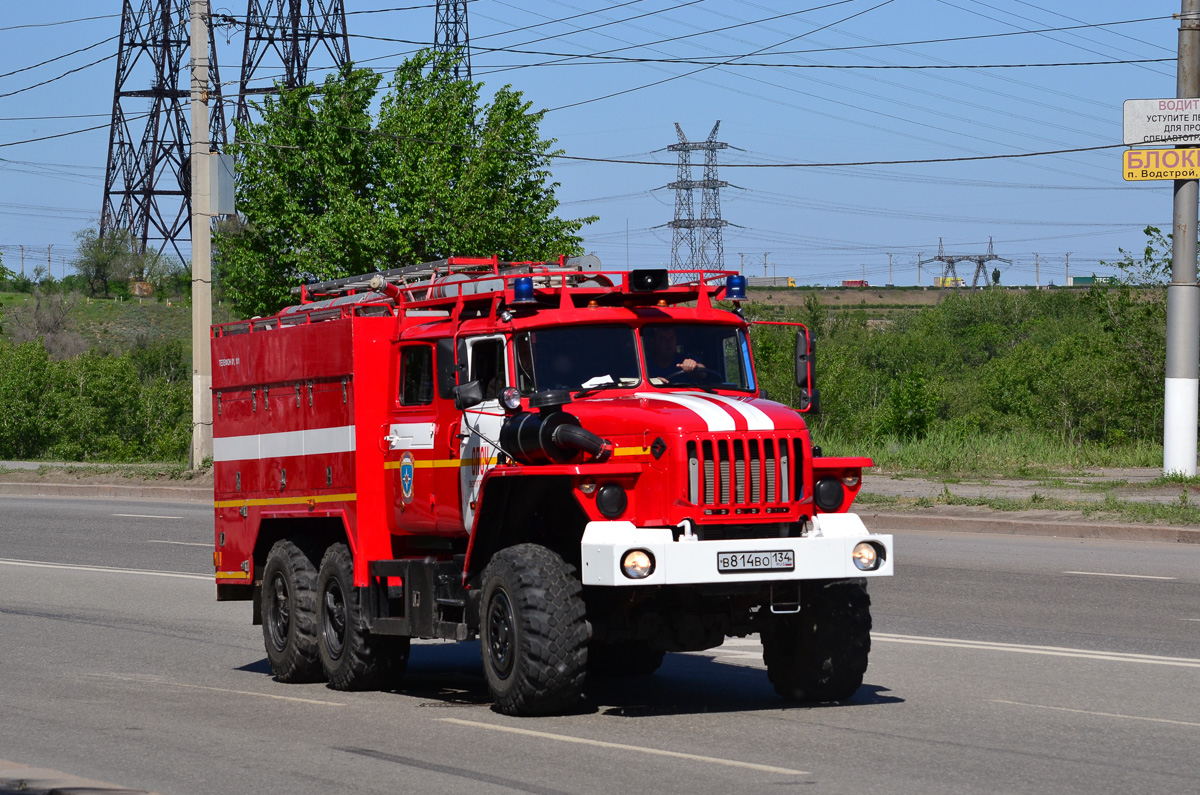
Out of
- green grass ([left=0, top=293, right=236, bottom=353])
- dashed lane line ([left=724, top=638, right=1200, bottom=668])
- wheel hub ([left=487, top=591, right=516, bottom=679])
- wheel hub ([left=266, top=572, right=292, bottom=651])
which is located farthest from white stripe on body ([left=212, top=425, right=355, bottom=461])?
green grass ([left=0, top=293, right=236, bottom=353])

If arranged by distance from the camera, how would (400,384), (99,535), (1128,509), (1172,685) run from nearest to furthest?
(1172,685)
(400,384)
(1128,509)
(99,535)

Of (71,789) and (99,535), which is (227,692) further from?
(99,535)

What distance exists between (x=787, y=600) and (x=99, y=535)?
1729 centimetres

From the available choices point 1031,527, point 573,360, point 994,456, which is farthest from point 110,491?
point 573,360

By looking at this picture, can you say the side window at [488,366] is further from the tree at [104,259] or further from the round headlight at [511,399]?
the tree at [104,259]

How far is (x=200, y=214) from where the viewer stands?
31297mm

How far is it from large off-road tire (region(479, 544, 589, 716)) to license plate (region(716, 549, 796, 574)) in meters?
0.83

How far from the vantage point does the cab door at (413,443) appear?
1010 cm

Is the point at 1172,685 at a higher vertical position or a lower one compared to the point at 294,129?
lower

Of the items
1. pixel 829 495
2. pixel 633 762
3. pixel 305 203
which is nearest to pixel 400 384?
pixel 829 495

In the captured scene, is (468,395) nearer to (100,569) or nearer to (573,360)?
(573,360)

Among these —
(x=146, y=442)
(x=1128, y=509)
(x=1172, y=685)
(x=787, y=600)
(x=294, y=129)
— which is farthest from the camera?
(x=146, y=442)

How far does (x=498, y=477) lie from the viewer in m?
9.08

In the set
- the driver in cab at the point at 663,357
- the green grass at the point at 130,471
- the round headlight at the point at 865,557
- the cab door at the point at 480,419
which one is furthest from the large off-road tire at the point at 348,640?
the green grass at the point at 130,471
